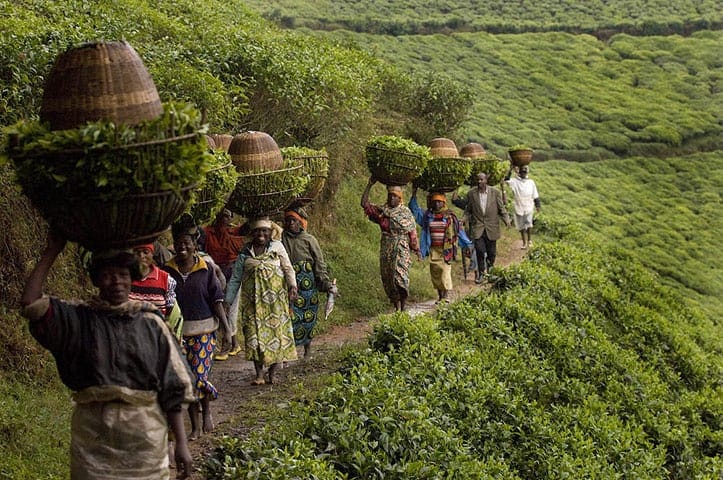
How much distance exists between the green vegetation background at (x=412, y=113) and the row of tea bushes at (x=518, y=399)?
39 cm

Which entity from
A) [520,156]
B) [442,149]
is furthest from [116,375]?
[520,156]

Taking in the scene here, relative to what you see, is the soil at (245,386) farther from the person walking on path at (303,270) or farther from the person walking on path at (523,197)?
the person walking on path at (523,197)

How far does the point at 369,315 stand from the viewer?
12.7 m

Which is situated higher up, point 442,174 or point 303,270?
point 442,174

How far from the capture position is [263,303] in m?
7.80

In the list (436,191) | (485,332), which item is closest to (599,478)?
(485,332)

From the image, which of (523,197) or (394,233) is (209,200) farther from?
(523,197)

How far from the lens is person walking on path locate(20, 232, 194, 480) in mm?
4043

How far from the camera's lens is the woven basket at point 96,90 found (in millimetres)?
3965

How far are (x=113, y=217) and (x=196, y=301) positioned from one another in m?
2.70

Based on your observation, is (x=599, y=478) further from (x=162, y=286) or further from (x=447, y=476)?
(x=162, y=286)

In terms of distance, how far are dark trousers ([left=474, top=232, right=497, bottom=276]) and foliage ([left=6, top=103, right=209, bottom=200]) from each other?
9937 millimetres

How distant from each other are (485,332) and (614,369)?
2.33m

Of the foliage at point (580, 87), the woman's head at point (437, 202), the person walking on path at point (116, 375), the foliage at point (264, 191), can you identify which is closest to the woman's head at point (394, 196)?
the woman's head at point (437, 202)
